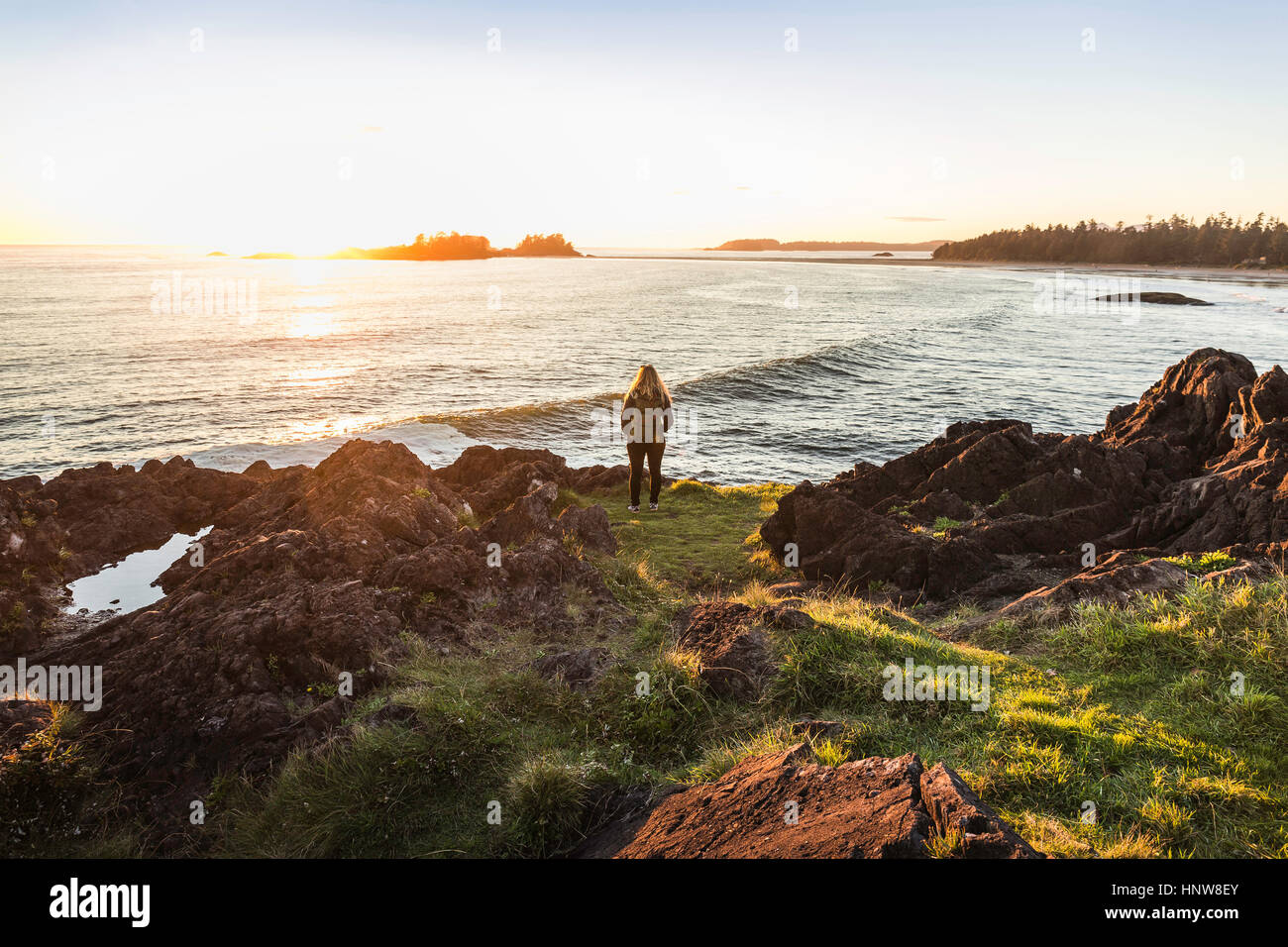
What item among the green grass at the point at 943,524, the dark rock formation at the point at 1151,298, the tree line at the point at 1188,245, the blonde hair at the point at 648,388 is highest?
the tree line at the point at 1188,245

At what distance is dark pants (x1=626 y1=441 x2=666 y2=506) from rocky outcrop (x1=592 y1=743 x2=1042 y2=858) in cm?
1029

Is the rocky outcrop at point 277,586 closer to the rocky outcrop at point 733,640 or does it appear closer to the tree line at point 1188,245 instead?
the rocky outcrop at point 733,640

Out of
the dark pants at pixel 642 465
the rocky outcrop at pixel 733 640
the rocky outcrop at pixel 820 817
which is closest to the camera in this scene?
the rocky outcrop at pixel 820 817

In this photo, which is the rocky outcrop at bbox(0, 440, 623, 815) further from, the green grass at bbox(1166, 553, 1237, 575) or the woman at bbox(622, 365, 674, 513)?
the green grass at bbox(1166, 553, 1237, 575)

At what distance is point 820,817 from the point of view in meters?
4.17

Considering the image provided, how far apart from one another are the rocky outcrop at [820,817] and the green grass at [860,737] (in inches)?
9.4

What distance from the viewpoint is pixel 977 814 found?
3.78 m

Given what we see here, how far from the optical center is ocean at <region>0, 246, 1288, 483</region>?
28.0 m

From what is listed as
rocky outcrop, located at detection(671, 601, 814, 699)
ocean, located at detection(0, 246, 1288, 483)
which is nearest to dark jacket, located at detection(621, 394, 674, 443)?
rocky outcrop, located at detection(671, 601, 814, 699)

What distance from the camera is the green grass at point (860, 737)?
5.03 metres

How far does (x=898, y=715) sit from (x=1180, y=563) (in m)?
5.23

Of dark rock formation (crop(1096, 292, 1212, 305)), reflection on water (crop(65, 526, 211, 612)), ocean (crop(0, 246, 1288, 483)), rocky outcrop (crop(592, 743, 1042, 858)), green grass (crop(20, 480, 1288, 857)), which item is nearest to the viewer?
rocky outcrop (crop(592, 743, 1042, 858))

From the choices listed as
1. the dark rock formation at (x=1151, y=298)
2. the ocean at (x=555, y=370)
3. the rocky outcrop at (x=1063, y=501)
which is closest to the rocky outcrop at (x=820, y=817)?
the rocky outcrop at (x=1063, y=501)
